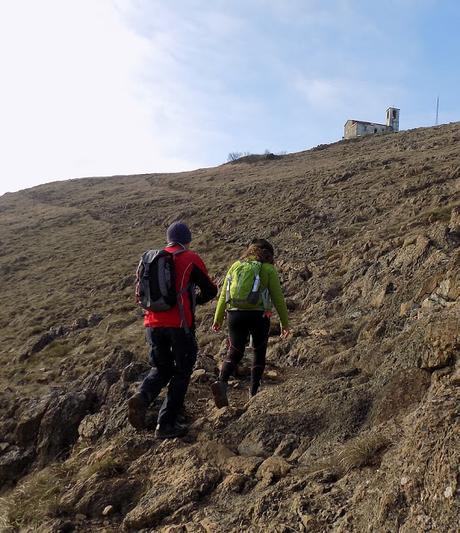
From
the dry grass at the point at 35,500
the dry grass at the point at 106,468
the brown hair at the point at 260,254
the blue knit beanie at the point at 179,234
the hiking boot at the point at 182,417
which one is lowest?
the dry grass at the point at 35,500

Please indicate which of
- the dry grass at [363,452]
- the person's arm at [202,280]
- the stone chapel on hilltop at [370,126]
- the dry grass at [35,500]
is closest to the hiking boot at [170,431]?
the dry grass at [35,500]

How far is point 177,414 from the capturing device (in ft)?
16.5

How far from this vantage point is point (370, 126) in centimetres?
6619

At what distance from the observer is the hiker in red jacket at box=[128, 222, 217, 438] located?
4.80 m

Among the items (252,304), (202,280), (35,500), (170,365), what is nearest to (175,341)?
(170,365)

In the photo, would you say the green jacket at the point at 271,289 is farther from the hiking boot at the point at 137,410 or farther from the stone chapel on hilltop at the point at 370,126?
the stone chapel on hilltop at the point at 370,126

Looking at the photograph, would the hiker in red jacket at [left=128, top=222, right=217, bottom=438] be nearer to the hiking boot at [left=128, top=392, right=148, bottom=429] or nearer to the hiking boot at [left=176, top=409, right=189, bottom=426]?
the hiking boot at [left=128, top=392, right=148, bottom=429]

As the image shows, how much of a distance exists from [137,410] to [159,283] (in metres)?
1.27

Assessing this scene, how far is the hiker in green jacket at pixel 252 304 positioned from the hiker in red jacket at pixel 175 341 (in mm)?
426

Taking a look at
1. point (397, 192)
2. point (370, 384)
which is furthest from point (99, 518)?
point (397, 192)

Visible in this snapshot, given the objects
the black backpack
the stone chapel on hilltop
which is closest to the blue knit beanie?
the black backpack

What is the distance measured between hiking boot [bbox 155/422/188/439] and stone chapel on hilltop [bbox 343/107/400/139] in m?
63.4

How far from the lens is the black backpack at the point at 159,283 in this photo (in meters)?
4.73

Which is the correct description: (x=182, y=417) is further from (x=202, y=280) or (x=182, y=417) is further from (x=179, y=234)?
(x=179, y=234)
